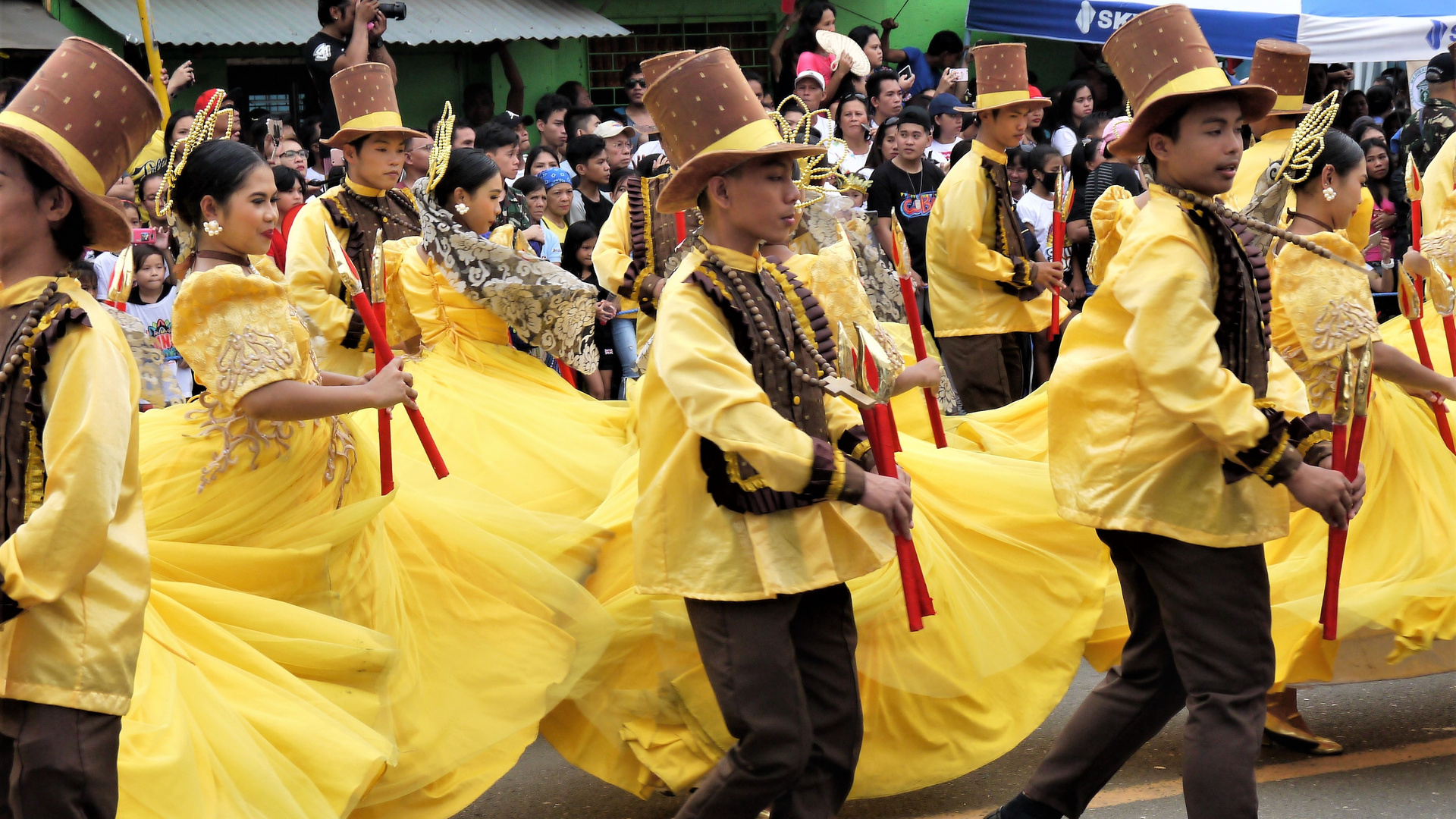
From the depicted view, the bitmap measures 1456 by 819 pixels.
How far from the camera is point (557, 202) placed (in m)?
9.83

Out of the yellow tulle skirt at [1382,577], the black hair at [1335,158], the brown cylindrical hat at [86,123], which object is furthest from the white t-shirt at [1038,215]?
the brown cylindrical hat at [86,123]

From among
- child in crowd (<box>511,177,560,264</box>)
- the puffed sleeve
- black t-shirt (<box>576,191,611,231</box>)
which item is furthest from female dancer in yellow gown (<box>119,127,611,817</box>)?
black t-shirt (<box>576,191,611,231</box>)

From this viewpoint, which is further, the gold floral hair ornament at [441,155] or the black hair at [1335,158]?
the gold floral hair ornament at [441,155]

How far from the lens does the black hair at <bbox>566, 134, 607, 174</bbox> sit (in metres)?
10.3

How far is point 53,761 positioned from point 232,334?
4.73 feet

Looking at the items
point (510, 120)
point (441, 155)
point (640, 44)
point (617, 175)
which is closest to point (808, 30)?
point (640, 44)

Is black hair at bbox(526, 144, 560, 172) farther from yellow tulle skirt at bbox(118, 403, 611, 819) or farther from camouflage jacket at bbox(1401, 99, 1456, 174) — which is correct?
yellow tulle skirt at bbox(118, 403, 611, 819)

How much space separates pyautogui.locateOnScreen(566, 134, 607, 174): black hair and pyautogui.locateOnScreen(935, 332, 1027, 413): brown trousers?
3373 mm

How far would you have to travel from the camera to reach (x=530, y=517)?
4820 millimetres

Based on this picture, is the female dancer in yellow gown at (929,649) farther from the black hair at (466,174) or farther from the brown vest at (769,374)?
the black hair at (466,174)

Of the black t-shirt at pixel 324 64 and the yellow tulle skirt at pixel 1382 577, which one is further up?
the black t-shirt at pixel 324 64

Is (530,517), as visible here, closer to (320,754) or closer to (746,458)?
(320,754)

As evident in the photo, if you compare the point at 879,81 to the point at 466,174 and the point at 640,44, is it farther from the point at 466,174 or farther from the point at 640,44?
the point at 466,174

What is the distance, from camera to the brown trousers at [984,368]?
7.84 meters
